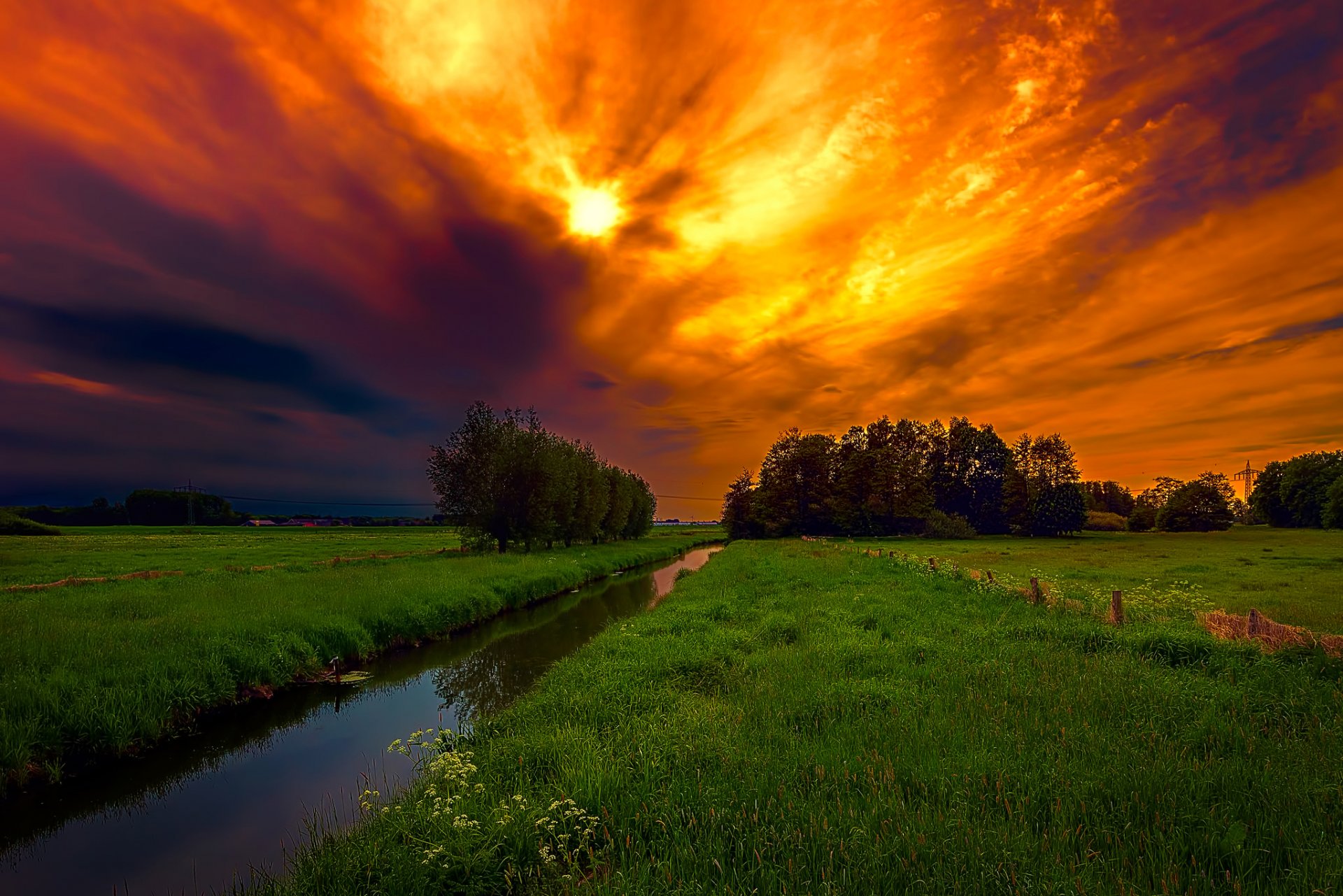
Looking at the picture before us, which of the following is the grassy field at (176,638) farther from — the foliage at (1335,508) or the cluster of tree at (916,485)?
the foliage at (1335,508)

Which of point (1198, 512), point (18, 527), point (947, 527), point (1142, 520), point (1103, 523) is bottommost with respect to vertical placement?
point (947, 527)

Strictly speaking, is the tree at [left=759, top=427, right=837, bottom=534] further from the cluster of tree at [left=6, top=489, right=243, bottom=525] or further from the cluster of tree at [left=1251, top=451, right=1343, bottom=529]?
the cluster of tree at [left=6, top=489, right=243, bottom=525]

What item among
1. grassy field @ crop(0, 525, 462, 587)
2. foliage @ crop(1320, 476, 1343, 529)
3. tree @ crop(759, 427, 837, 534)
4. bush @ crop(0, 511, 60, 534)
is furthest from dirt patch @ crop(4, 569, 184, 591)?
foliage @ crop(1320, 476, 1343, 529)

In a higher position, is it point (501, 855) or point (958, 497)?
point (958, 497)

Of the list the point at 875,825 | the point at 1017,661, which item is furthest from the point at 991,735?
the point at 1017,661

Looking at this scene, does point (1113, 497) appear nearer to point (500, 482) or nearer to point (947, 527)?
point (947, 527)

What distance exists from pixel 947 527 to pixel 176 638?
76.6 m

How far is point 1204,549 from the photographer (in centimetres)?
4688

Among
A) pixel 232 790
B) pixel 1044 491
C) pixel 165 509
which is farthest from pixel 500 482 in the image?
pixel 165 509

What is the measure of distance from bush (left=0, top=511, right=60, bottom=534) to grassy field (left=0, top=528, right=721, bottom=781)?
8296 cm

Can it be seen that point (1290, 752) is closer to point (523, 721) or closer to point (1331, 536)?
point (523, 721)

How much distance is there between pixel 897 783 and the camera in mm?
6168

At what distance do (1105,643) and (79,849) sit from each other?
60.4ft

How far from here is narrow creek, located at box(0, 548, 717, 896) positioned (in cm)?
714
